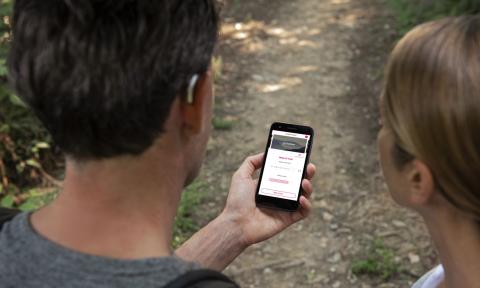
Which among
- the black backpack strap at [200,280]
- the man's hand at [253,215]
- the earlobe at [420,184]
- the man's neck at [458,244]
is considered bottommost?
the man's hand at [253,215]

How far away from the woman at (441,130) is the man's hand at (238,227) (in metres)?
0.74

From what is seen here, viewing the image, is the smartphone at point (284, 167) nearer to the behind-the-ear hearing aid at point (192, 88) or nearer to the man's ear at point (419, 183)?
the man's ear at point (419, 183)

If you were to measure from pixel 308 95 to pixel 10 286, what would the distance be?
4.95 m

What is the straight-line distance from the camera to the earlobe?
1494 mm

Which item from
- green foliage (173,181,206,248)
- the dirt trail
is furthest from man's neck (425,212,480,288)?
green foliage (173,181,206,248)

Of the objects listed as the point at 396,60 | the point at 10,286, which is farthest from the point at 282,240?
→ the point at 10,286

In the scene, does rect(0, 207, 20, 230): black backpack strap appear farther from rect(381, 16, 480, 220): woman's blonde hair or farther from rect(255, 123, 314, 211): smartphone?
rect(255, 123, 314, 211): smartphone

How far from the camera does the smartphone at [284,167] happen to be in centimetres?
236

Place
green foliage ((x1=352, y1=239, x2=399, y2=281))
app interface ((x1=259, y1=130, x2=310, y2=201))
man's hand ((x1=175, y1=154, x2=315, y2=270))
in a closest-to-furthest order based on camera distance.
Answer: man's hand ((x1=175, y1=154, x2=315, y2=270))
app interface ((x1=259, y1=130, x2=310, y2=201))
green foliage ((x1=352, y1=239, x2=399, y2=281))

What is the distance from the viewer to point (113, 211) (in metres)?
1.28

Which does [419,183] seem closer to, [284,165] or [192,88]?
[192,88]

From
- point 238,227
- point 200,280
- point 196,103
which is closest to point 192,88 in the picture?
point 196,103

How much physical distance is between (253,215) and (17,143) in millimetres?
3091

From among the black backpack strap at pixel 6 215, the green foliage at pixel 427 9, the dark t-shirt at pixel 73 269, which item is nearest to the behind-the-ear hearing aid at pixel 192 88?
the dark t-shirt at pixel 73 269
